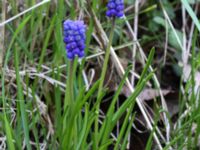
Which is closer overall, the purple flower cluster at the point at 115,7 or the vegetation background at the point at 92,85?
the purple flower cluster at the point at 115,7

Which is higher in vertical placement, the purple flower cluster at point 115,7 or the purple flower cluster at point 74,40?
the purple flower cluster at point 115,7

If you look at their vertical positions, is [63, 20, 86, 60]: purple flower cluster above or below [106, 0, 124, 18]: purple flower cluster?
below

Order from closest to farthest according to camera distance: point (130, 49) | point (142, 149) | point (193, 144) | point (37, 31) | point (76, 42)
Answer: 1. point (76, 42)
2. point (193, 144)
3. point (142, 149)
4. point (37, 31)
5. point (130, 49)

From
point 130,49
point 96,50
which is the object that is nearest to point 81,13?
point 96,50

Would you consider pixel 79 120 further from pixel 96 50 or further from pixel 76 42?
pixel 96 50

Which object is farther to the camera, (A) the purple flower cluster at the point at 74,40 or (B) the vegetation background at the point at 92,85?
(B) the vegetation background at the point at 92,85

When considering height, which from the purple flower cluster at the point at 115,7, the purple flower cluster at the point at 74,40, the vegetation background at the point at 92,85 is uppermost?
the purple flower cluster at the point at 115,7

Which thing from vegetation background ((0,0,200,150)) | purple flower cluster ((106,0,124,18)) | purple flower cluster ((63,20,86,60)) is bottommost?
vegetation background ((0,0,200,150))

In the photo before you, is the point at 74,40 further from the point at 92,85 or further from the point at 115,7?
the point at 92,85

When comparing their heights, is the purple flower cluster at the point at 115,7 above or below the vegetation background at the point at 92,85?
above
